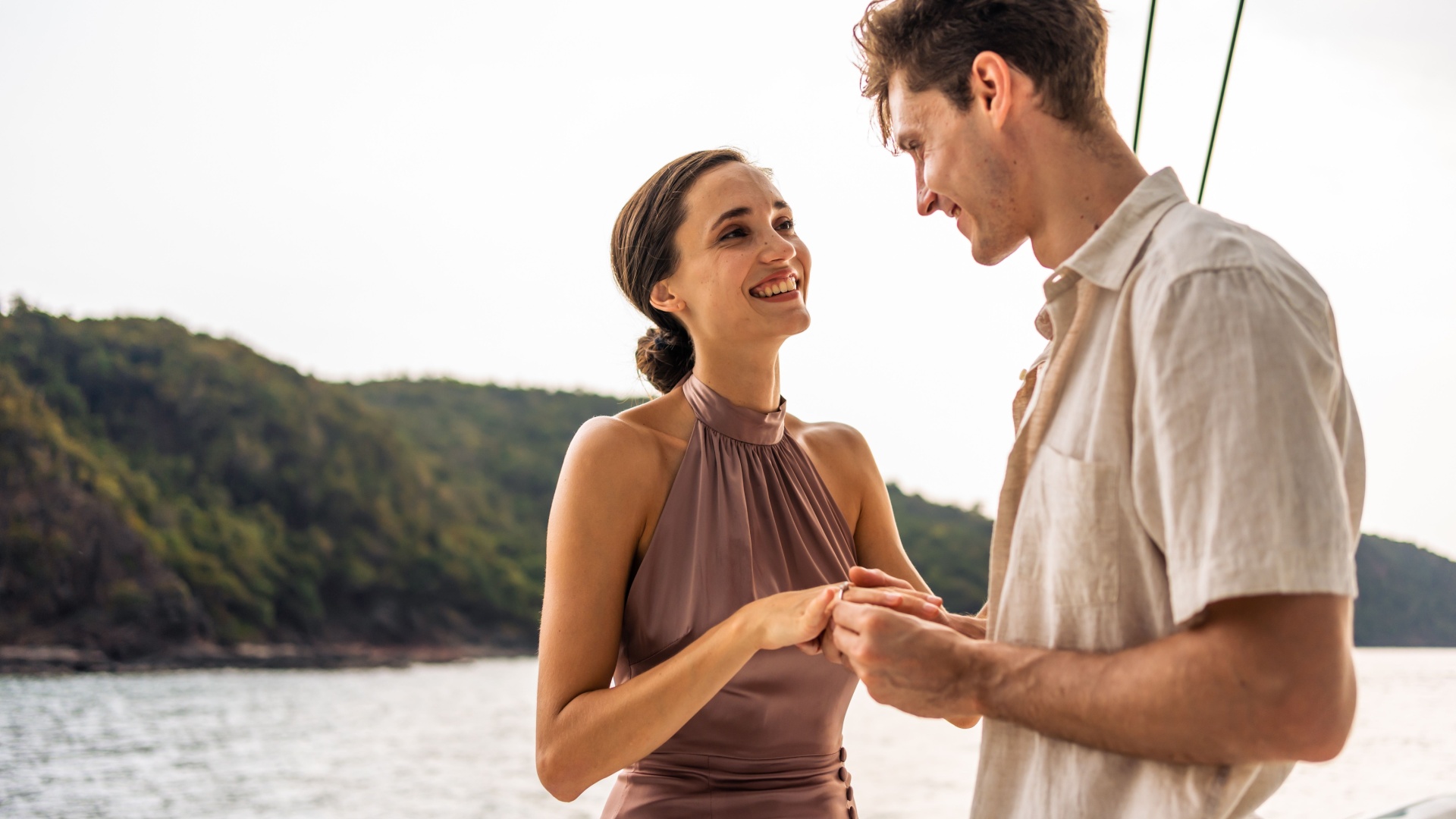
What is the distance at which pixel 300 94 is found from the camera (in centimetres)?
7525

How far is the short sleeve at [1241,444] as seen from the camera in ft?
2.97

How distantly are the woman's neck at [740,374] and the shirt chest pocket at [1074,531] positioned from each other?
1.30 meters

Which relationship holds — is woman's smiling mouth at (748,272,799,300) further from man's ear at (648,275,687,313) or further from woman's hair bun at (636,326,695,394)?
woman's hair bun at (636,326,695,394)

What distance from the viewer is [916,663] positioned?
1163 millimetres

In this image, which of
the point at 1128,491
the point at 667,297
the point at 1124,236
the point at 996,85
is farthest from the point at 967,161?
the point at 667,297

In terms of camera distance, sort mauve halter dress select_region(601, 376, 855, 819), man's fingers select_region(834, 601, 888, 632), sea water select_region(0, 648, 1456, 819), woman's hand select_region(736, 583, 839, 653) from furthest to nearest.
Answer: sea water select_region(0, 648, 1456, 819), mauve halter dress select_region(601, 376, 855, 819), woman's hand select_region(736, 583, 839, 653), man's fingers select_region(834, 601, 888, 632)

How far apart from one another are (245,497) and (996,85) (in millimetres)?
54609

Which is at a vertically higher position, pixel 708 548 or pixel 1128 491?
pixel 1128 491

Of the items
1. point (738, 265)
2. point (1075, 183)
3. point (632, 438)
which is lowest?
point (632, 438)

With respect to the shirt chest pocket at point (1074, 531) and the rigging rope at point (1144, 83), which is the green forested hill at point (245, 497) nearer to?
the rigging rope at point (1144, 83)

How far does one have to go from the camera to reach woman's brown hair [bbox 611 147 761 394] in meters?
2.45

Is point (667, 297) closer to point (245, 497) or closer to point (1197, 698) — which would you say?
point (1197, 698)

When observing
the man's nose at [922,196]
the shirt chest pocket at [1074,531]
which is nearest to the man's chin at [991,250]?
the man's nose at [922,196]

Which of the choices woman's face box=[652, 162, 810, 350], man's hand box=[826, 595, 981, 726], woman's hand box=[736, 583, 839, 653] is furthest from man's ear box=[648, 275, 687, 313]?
man's hand box=[826, 595, 981, 726]
